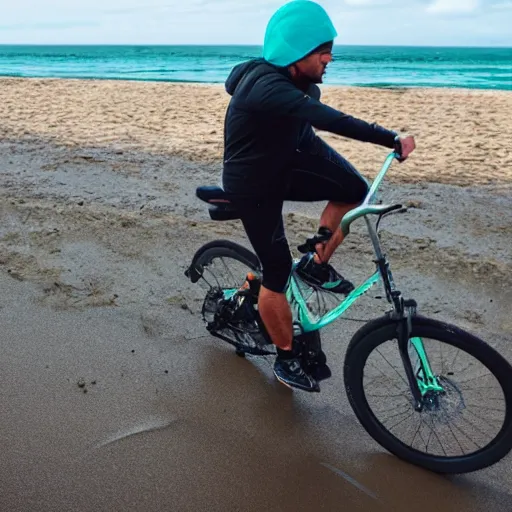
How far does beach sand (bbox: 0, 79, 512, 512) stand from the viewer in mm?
2645

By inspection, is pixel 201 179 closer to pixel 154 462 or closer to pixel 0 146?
pixel 0 146

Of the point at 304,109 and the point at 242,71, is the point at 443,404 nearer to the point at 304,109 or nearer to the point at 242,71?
the point at 304,109

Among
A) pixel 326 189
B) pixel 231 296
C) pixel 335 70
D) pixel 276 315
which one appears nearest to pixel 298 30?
pixel 326 189

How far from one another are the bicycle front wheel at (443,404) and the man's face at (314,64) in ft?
3.81

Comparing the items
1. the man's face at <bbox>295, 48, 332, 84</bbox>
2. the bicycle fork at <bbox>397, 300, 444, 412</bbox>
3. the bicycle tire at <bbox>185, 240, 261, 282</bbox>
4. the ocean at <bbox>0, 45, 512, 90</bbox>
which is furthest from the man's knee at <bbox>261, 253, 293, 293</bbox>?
the ocean at <bbox>0, 45, 512, 90</bbox>

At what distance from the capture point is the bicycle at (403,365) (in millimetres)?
2602

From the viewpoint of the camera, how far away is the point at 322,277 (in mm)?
3168

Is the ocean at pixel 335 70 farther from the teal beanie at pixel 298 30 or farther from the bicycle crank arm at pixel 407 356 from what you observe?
the bicycle crank arm at pixel 407 356

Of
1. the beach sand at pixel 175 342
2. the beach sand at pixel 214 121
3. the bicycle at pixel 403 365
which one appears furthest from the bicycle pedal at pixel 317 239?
the beach sand at pixel 214 121

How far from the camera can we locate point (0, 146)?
8844mm

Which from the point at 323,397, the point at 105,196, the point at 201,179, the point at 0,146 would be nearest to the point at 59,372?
the point at 323,397

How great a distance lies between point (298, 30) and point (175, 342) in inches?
83.1

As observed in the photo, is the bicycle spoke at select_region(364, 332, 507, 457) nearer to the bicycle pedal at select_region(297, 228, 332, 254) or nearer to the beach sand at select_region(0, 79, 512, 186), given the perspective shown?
the bicycle pedal at select_region(297, 228, 332, 254)

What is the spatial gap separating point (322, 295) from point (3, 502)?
6.15 feet
